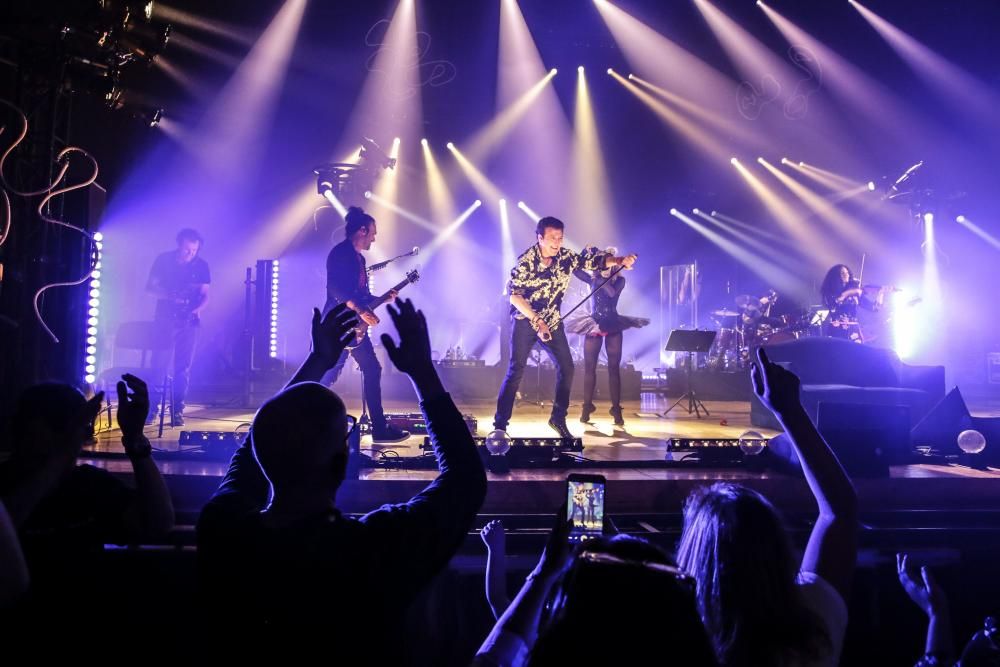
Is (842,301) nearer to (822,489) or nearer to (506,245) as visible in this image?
(822,489)

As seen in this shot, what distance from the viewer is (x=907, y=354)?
16281 mm

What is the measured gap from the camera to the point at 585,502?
3.46 meters

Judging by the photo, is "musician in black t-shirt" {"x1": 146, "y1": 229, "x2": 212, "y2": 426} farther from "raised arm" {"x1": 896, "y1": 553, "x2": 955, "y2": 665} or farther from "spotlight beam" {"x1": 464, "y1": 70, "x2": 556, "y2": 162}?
"spotlight beam" {"x1": 464, "y1": 70, "x2": 556, "y2": 162}

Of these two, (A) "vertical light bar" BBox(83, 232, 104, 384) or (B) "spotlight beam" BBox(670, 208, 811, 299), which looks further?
(B) "spotlight beam" BBox(670, 208, 811, 299)

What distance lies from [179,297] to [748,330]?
10.5 m

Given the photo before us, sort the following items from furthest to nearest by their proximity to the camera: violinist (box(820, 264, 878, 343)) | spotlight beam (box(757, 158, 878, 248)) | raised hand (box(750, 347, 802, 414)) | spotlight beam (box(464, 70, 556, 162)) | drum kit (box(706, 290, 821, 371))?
1. spotlight beam (box(757, 158, 878, 248))
2. spotlight beam (box(464, 70, 556, 162))
3. drum kit (box(706, 290, 821, 371))
4. violinist (box(820, 264, 878, 343))
5. raised hand (box(750, 347, 802, 414))

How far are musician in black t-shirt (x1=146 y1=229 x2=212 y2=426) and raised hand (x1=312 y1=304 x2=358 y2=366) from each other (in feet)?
18.7

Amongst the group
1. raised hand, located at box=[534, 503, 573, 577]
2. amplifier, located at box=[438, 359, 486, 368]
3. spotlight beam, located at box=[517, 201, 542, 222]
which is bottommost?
raised hand, located at box=[534, 503, 573, 577]

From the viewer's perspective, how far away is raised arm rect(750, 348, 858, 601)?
7.09ft

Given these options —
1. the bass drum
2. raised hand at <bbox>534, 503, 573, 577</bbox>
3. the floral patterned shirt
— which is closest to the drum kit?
the bass drum

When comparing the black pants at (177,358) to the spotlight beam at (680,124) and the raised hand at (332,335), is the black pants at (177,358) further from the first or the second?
the spotlight beam at (680,124)

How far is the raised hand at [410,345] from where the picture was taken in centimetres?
Answer: 180

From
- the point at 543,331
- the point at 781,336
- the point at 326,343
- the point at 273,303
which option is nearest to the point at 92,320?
the point at 273,303

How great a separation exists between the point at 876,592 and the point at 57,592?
13.7 ft
